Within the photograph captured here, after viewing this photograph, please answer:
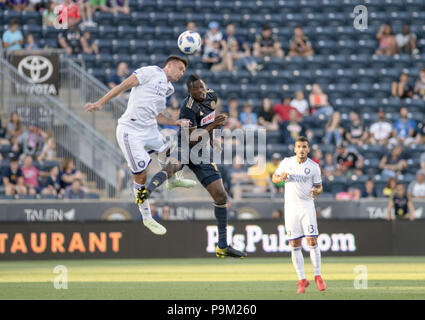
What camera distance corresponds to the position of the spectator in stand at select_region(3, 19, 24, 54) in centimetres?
2616

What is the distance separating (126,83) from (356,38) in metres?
18.7

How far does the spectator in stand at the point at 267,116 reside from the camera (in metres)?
26.5

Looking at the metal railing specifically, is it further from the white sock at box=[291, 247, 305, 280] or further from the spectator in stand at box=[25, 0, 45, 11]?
the white sock at box=[291, 247, 305, 280]

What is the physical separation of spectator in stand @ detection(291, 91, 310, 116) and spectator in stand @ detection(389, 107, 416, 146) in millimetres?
2687

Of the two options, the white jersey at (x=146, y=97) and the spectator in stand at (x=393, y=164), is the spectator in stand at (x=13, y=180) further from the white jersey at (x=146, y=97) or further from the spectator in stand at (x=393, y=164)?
the spectator in stand at (x=393, y=164)

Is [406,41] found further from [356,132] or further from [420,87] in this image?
[356,132]

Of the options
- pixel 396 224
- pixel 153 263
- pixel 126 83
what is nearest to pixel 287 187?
pixel 126 83

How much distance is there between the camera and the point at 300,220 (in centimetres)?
1498

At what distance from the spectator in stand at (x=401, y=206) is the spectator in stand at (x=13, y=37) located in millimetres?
11206

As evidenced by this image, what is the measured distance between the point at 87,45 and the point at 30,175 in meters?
5.70

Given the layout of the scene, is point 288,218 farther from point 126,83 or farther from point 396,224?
point 396,224

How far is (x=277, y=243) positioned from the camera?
23453mm

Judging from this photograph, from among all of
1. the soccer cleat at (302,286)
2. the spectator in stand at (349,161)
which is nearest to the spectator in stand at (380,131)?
the spectator in stand at (349,161)

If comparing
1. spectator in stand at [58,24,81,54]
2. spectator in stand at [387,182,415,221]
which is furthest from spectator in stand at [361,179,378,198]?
spectator in stand at [58,24,81,54]
